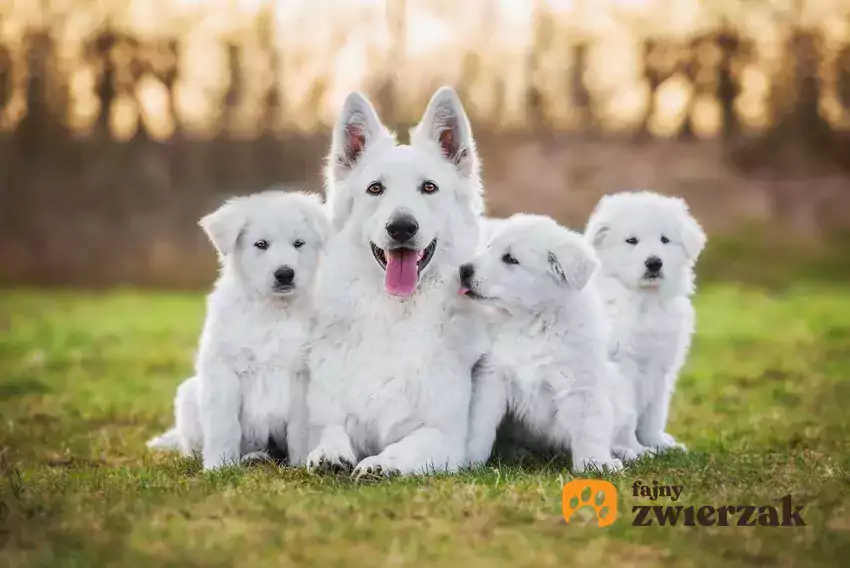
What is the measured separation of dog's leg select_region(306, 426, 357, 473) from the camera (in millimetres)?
5254

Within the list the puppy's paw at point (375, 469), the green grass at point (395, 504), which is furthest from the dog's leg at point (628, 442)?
the puppy's paw at point (375, 469)

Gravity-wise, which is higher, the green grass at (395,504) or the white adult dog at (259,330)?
the white adult dog at (259,330)

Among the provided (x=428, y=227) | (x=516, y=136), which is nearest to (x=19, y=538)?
(x=428, y=227)

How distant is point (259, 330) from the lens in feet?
18.8

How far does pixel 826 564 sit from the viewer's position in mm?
3879

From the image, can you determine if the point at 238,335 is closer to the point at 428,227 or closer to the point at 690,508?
the point at 428,227

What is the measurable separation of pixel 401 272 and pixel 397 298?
0.66 ft

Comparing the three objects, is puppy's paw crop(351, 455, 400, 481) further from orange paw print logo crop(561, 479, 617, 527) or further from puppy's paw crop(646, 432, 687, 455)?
puppy's paw crop(646, 432, 687, 455)

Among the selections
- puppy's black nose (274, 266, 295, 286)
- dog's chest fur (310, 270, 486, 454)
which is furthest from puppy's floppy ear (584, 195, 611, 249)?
puppy's black nose (274, 266, 295, 286)

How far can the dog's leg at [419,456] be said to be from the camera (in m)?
5.19

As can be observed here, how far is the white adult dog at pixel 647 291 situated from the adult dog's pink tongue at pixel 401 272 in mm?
1489

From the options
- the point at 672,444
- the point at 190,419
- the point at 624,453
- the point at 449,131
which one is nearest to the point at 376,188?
the point at 449,131

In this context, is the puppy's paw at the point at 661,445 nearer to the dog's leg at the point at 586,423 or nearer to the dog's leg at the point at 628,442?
the dog's leg at the point at 628,442

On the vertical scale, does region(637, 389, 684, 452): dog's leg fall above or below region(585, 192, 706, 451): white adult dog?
below
